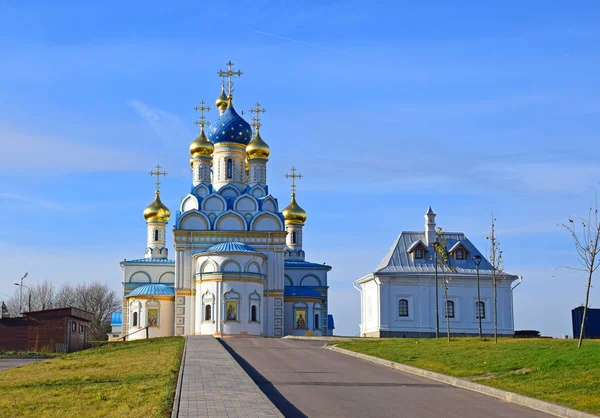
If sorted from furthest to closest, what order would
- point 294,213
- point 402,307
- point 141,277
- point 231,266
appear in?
point 294,213, point 141,277, point 231,266, point 402,307

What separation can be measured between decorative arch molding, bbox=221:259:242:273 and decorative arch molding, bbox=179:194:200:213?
6.55 meters

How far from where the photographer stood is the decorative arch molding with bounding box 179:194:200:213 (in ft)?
170

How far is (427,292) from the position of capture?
45688 mm

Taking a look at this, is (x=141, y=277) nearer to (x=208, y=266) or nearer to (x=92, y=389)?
(x=208, y=266)

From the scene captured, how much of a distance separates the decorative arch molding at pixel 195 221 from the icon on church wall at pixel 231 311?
6.47 m

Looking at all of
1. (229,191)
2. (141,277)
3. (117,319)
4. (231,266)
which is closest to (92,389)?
(231,266)

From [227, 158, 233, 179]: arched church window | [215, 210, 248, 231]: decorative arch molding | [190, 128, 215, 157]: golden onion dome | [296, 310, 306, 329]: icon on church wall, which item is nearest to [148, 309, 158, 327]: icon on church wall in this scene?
[215, 210, 248, 231]: decorative arch molding

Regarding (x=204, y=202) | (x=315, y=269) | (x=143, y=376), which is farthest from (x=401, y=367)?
(x=315, y=269)

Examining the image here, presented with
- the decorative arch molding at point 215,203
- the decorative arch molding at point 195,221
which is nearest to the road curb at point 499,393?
the decorative arch molding at point 195,221

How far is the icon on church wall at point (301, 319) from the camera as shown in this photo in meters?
51.8

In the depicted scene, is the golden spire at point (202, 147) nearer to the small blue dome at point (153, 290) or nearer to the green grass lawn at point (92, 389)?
the small blue dome at point (153, 290)

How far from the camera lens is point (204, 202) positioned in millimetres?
51594

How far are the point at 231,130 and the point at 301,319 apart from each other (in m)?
13.0

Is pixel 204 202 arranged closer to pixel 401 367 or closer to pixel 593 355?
pixel 401 367
